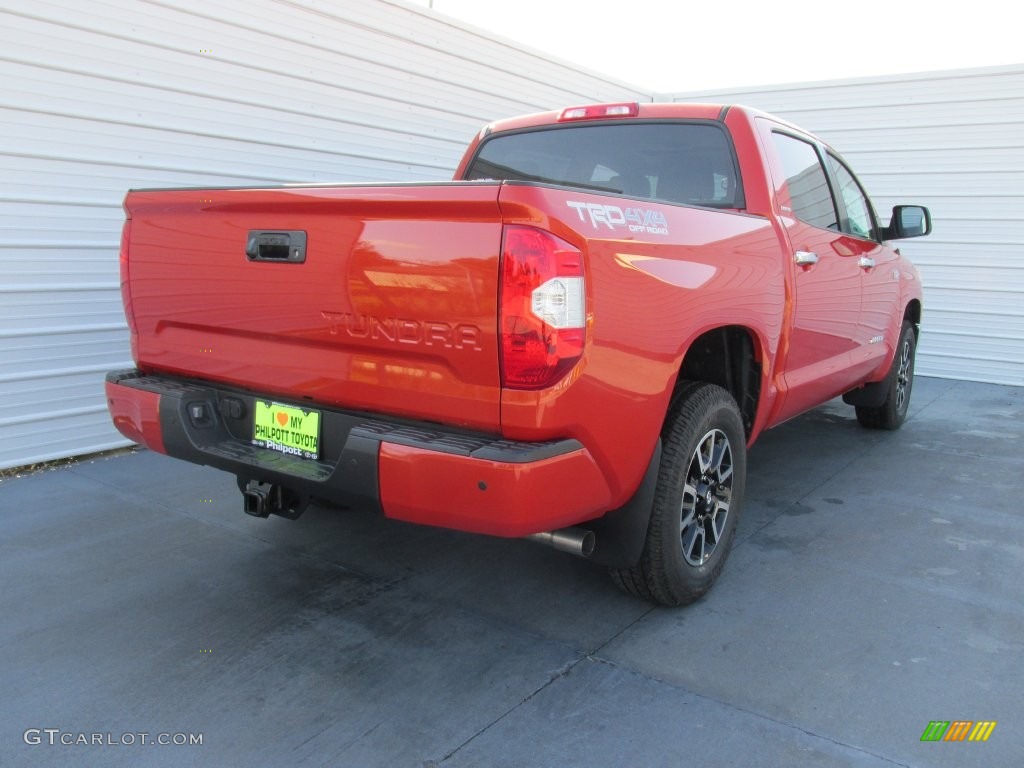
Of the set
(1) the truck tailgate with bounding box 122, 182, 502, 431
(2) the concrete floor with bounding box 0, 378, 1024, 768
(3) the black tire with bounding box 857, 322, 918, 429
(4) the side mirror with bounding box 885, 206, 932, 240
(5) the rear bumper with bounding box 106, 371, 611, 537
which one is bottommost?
(2) the concrete floor with bounding box 0, 378, 1024, 768

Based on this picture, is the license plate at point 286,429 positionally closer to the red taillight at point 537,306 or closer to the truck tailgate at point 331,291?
the truck tailgate at point 331,291

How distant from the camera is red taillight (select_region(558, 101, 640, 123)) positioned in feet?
12.3

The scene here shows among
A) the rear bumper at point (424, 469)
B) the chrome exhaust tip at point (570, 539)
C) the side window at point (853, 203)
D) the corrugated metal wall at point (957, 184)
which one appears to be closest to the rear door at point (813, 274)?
the side window at point (853, 203)

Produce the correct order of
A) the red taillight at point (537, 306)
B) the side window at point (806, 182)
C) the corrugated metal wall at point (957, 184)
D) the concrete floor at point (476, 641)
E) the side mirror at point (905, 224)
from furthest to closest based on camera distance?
1. the corrugated metal wall at point (957, 184)
2. the side mirror at point (905, 224)
3. the side window at point (806, 182)
4. the concrete floor at point (476, 641)
5. the red taillight at point (537, 306)

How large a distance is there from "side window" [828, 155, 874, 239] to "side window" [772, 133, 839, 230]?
27 centimetres

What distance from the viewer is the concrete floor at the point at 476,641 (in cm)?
232

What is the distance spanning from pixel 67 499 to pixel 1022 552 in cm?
460

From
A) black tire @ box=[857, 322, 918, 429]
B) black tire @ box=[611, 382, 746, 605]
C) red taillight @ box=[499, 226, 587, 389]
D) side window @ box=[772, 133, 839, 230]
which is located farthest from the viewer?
black tire @ box=[857, 322, 918, 429]

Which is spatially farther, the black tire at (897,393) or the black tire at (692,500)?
the black tire at (897,393)

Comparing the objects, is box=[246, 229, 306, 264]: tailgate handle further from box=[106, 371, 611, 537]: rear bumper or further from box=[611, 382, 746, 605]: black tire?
box=[611, 382, 746, 605]: black tire

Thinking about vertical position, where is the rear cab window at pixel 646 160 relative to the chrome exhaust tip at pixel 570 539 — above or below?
above

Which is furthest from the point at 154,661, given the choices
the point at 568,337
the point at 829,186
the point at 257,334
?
the point at 829,186

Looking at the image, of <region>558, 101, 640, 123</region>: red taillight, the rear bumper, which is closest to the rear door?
<region>558, 101, 640, 123</region>: red taillight

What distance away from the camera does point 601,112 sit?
381 cm
